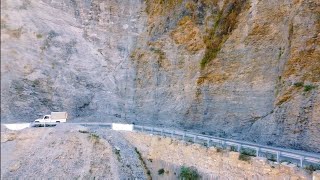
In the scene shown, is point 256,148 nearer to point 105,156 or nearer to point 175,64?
point 105,156

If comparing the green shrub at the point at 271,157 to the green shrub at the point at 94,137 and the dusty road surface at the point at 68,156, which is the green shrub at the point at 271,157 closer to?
the dusty road surface at the point at 68,156

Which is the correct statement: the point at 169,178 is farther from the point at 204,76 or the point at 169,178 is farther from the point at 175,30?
the point at 175,30

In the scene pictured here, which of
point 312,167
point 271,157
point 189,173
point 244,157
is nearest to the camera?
point 312,167

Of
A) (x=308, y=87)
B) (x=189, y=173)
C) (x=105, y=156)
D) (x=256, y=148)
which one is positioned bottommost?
(x=189, y=173)

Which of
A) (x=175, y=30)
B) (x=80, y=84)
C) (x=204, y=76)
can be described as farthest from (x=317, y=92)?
(x=80, y=84)

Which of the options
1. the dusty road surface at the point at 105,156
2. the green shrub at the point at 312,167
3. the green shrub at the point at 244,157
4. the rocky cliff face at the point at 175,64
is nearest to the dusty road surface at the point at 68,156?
the dusty road surface at the point at 105,156

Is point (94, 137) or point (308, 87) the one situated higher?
point (308, 87)

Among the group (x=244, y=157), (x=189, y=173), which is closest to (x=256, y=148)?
(x=244, y=157)

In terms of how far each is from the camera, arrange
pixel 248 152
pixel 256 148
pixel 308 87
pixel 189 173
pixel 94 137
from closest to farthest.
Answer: pixel 256 148, pixel 248 152, pixel 189 173, pixel 308 87, pixel 94 137
